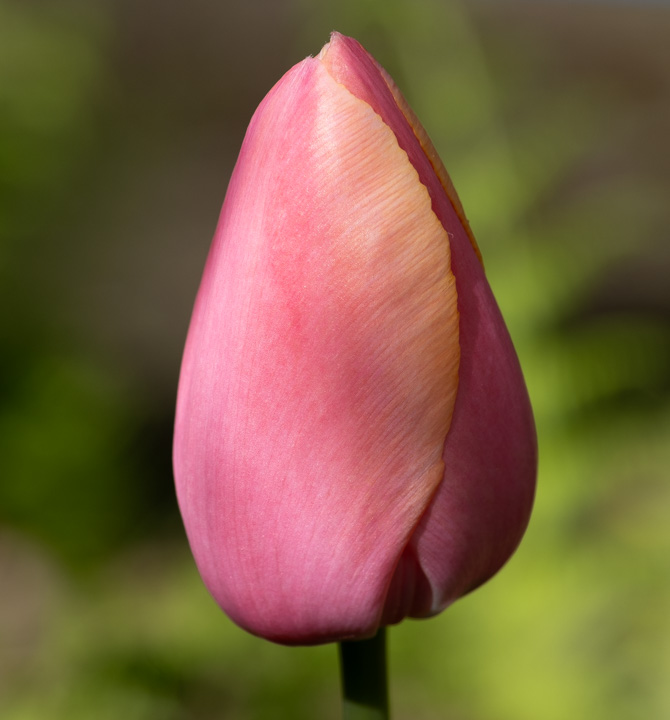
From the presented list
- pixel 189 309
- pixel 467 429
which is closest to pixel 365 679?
pixel 467 429

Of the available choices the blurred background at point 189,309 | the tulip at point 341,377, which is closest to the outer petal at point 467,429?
the tulip at point 341,377

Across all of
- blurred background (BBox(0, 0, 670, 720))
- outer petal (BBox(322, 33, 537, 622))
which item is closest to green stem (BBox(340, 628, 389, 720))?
outer petal (BBox(322, 33, 537, 622))

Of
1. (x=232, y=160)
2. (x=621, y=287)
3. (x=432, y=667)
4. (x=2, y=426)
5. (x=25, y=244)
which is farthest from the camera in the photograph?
(x=232, y=160)

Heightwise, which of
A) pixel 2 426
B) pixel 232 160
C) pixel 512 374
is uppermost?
pixel 232 160

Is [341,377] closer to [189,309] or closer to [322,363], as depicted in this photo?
[322,363]

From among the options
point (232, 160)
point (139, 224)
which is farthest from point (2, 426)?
point (232, 160)

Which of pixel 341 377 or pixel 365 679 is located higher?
pixel 341 377

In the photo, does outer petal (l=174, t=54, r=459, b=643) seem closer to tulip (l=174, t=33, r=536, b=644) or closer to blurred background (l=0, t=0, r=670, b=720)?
tulip (l=174, t=33, r=536, b=644)

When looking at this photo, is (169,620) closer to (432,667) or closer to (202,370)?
(432,667)

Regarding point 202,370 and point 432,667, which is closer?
point 202,370
